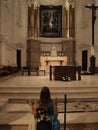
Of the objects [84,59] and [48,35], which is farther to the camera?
[48,35]

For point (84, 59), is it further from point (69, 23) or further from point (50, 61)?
point (50, 61)

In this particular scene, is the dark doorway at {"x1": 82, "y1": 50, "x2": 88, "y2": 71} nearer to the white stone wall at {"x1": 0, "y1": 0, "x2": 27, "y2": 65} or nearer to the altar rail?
the white stone wall at {"x1": 0, "y1": 0, "x2": 27, "y2": 65}

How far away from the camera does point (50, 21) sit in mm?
27812

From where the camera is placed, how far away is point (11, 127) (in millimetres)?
6430

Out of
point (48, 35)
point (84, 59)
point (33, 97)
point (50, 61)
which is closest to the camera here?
→ point (33, 97)

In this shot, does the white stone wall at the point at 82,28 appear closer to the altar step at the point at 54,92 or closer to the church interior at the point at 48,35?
the church interior at the point at 48,35

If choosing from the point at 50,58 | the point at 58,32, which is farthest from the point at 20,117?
the point at 58,32

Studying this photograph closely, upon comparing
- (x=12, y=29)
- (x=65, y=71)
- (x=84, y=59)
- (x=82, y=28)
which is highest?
(x=82, y=28)

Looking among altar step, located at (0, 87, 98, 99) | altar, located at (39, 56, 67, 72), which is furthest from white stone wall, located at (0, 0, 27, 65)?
altar step, located at (0, 87, 98, 99)

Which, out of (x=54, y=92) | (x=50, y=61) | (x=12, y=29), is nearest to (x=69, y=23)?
(x=50, y=61)

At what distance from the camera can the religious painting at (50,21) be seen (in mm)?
27438

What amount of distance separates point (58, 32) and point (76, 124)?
21375 millimetres

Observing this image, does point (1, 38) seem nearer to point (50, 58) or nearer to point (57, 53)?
point (50, 58)

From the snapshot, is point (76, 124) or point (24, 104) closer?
point (76, 124)
